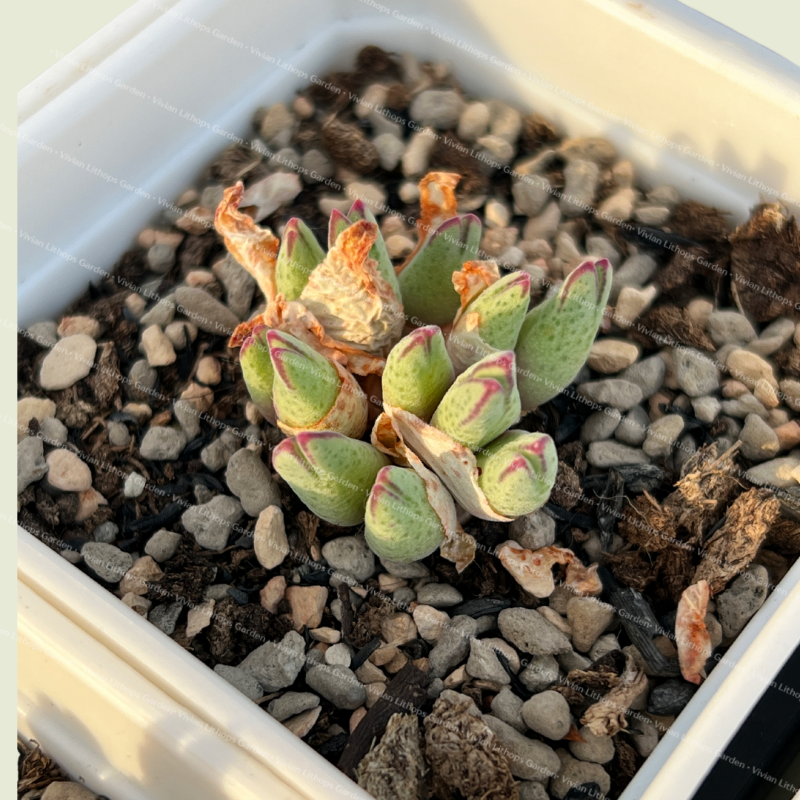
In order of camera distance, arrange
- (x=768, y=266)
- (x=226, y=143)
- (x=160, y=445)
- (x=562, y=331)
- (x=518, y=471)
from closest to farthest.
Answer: (x=518, y=471) < (x=562, y=331) < (x=160, y=445) < (x=768, y=266) < (x=226, y=143)

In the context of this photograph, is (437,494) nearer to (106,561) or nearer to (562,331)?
(562,331)

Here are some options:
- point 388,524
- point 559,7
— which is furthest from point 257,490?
point 559,7

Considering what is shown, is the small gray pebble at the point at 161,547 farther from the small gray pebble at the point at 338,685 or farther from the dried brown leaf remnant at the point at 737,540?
the dried brown leaf remnant at the point at 737,540

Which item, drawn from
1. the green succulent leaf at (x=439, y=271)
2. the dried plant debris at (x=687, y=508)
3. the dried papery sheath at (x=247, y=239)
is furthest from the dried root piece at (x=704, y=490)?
the dried papery sheath at (x=247, y=239)

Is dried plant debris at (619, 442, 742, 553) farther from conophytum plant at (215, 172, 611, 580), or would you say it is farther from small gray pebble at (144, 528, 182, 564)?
small gray pebble at (144, 528, 182, 564)

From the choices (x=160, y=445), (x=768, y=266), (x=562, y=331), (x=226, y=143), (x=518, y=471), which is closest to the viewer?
(x=518, y=471)

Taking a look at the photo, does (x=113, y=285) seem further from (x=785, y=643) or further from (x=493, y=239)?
(x=785, y=643)

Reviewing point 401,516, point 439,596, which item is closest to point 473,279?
point 401,516

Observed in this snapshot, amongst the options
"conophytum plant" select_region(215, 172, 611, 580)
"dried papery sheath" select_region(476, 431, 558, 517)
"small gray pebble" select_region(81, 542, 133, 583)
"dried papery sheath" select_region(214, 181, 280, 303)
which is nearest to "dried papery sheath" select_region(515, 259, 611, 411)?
"conophytum plant" select_region(215, 172, 611, 580)
